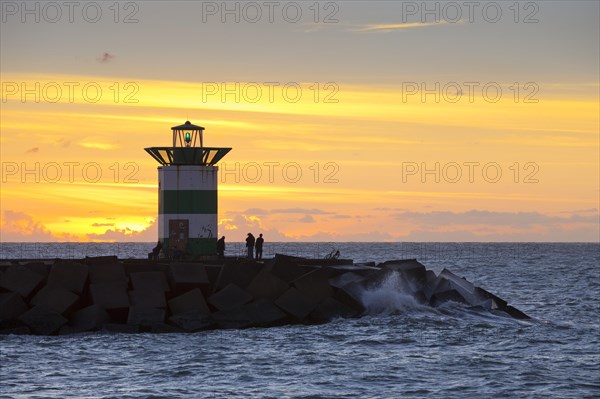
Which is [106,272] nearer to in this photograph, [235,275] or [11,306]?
[11,306]

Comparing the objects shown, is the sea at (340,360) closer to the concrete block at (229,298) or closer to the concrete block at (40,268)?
the concrete block at (229,298)

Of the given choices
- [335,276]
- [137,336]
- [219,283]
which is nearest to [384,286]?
[335,276]

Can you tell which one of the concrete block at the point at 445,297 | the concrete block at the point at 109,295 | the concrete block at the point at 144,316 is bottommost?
the concrete block at the point at 144,316

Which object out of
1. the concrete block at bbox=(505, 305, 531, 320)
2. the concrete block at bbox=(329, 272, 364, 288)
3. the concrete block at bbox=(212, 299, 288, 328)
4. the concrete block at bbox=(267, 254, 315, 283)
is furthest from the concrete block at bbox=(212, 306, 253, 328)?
the concrete block at bbox=(505, 305, 531, 320)

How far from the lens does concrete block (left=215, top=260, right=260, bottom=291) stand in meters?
35.4

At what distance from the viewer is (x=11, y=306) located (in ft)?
108

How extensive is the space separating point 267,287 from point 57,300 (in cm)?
656

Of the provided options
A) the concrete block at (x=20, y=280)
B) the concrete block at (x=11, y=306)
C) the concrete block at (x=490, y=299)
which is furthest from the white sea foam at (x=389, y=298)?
the concrete block at (x=11, y=306)

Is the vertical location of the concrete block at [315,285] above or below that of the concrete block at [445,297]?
above

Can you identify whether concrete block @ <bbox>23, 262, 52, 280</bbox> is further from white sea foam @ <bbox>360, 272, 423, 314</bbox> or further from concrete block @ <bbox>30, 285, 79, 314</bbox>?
white sea foam @ <bbox>360, 272, 423, 314</bbox>

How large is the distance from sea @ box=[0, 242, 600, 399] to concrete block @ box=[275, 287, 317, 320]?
63 centimetres

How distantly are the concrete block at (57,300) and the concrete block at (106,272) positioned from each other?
127cm

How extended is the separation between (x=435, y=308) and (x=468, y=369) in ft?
34.1

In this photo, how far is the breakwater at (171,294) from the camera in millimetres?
33250
